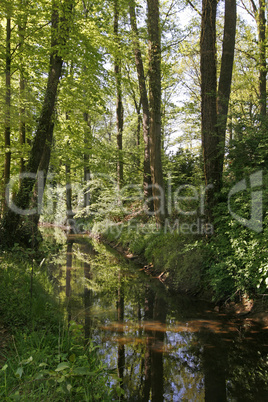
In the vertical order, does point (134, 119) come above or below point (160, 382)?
above

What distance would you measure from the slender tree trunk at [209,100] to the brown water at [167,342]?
264cm

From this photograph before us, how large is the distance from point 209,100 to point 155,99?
2.89 m

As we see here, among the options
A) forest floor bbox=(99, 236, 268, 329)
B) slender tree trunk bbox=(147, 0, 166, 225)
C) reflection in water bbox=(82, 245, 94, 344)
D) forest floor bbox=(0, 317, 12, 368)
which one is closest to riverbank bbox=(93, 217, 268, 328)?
forest floor bbox=(99, 236, 268, 329)

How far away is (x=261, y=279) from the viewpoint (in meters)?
5.76

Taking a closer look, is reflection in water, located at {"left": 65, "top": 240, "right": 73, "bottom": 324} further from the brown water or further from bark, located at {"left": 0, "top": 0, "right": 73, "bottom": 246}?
bark, located at {"left": 0, "top": 0, "right": 73, "bottom": 246}

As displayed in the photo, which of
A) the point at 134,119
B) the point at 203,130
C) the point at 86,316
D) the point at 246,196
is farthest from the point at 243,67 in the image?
the point at 86,316

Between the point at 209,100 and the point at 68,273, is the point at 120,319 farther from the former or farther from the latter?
the point at 209,100

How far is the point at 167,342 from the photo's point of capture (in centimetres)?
540

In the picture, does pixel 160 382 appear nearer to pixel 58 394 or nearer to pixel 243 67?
pixel 58 394

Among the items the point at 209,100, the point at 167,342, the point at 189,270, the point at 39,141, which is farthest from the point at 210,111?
the point at 167,342

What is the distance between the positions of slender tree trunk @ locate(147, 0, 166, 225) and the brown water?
119 inches

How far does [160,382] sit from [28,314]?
2008mm

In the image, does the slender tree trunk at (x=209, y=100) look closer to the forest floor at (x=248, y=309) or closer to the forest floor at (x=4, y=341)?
the forest floor at (x=248, y=309)

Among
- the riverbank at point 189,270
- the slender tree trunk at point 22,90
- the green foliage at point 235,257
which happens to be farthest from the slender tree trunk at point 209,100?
the slender tree trunk at point 22,90
